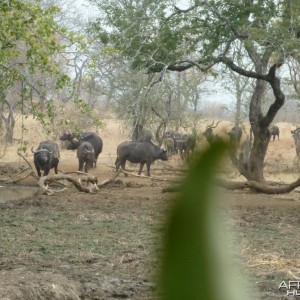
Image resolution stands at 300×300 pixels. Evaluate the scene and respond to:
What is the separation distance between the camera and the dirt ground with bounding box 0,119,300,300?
5.21 meters

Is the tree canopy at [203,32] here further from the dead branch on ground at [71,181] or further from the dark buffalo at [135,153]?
the dark buffalo at [135,153]

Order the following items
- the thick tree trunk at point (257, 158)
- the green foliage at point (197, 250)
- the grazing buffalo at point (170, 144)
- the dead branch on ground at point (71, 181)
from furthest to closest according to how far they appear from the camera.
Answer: the grazing buffalo at point (170, 144) < the thick tree trunk at point (257, 158) < the dead branch on ground at point (71, 181) < the green foliage at point (197, 250)

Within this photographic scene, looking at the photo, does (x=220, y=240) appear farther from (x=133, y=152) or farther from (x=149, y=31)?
(x=133, y=152)

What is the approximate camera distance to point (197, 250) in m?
0.36

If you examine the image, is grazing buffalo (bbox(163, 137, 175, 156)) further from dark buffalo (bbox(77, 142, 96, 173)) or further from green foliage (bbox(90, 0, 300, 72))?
green foliage (bbox(90, 0, 300, 72))

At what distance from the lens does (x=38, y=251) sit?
739cm

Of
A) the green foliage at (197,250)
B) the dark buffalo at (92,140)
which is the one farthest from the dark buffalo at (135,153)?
the green foliage at (197,250)

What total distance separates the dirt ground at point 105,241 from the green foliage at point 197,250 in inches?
0.6

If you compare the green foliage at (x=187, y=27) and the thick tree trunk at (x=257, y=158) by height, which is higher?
the green foliage at (x=187, y=27)

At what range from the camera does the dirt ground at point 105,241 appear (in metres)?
5.21

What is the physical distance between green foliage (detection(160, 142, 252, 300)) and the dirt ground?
2 centimetres

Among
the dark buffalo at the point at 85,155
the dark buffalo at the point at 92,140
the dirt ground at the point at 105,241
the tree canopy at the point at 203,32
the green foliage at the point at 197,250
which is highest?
the tree canopy at the point at 203,32

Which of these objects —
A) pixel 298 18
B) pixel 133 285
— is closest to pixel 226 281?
pixel 133 285

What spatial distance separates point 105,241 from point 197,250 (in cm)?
782
